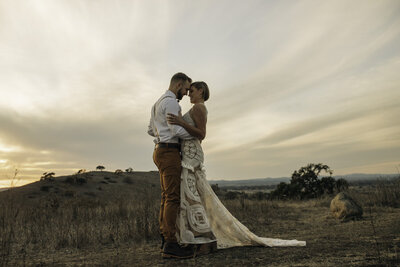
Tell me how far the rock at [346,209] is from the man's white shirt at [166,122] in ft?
16.1

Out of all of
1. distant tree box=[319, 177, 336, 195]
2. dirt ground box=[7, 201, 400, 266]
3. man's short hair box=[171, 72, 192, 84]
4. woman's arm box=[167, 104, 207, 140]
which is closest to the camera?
dirt ground box=[7, 201, 400, 266]

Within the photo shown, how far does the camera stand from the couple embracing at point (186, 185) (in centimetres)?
412

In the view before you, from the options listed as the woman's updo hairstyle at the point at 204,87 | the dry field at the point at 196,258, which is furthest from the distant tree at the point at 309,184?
the woman's updo hairstyle at the point at 204,87

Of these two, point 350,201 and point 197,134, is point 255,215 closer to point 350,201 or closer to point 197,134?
point 350,201

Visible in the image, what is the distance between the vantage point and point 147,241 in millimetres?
5633

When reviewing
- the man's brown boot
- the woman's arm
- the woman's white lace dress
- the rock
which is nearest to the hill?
the rock

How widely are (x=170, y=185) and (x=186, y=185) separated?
331 millimetres

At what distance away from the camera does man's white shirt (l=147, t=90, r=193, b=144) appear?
4105 millimetres

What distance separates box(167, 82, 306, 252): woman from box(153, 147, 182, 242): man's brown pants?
20 centimetres

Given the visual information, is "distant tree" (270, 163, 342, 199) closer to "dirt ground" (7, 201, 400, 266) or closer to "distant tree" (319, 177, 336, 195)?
"distant tree" (319, 177, 336, 195)

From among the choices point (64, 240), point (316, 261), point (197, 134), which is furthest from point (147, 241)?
point (316, 261)

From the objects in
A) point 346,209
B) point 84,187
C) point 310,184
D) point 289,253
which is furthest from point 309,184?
point 84,187

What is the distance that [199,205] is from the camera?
4.40 metres

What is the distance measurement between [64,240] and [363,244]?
524cm
